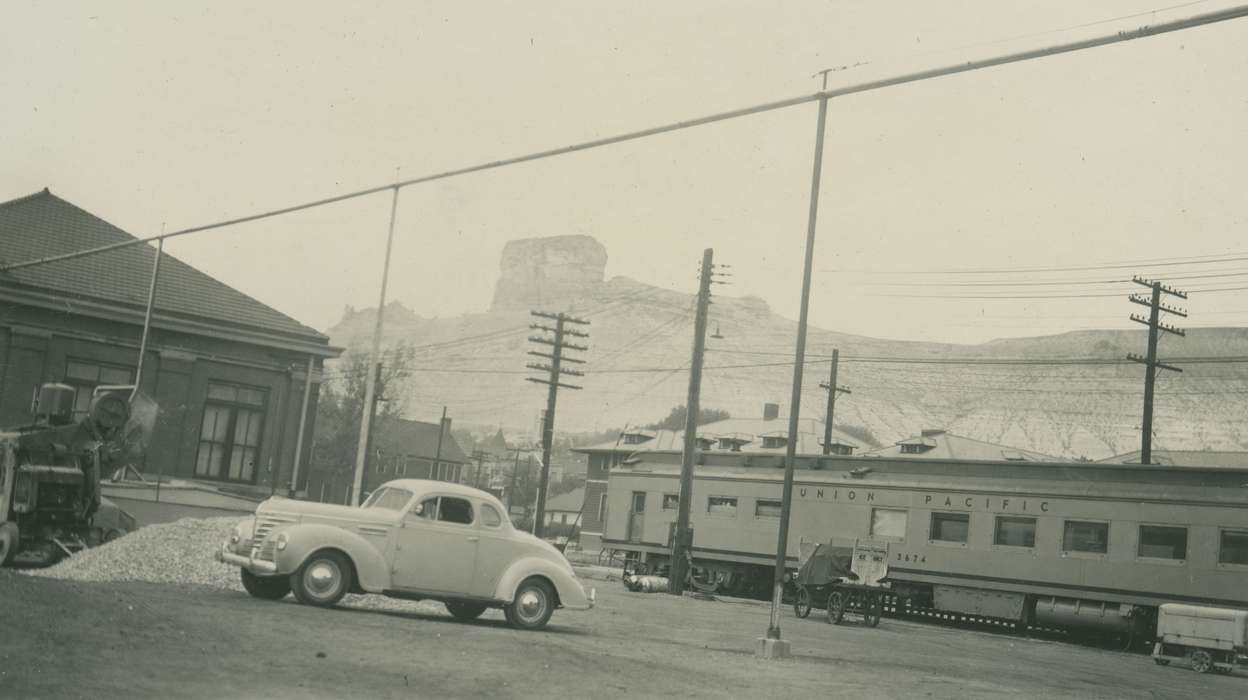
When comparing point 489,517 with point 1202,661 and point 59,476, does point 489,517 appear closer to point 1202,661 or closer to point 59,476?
point 59,476

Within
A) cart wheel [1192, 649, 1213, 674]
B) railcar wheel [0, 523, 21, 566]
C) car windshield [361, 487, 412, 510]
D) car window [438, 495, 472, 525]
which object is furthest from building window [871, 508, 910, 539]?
railcar wheel [0, 523, 21, 566]

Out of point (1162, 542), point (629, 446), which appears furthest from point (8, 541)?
point (629, 446)

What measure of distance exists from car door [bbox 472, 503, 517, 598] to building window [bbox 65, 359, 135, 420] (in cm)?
1552

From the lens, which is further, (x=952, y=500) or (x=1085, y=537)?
A: (x=952, y=500)

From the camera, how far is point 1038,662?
687 inches

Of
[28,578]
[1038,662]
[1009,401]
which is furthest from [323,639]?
[1009,401]

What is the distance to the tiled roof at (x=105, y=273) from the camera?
26.9 m

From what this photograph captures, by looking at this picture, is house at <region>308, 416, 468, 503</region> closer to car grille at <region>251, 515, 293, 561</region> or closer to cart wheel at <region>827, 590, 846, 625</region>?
cart wheel at <region>827, 590, 846, 625</region>

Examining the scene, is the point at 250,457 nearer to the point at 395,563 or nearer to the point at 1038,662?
the point at 395,563

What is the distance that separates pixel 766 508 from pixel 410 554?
18.6 meters

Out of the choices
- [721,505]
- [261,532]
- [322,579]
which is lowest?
[322,579]

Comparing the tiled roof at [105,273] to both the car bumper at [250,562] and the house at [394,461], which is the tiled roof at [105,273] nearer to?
the car bumper at [250,562]

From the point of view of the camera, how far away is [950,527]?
27.0 meters

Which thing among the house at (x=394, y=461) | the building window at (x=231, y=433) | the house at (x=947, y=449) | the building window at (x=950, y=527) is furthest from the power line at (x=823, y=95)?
the house at (x=394, y=461)
